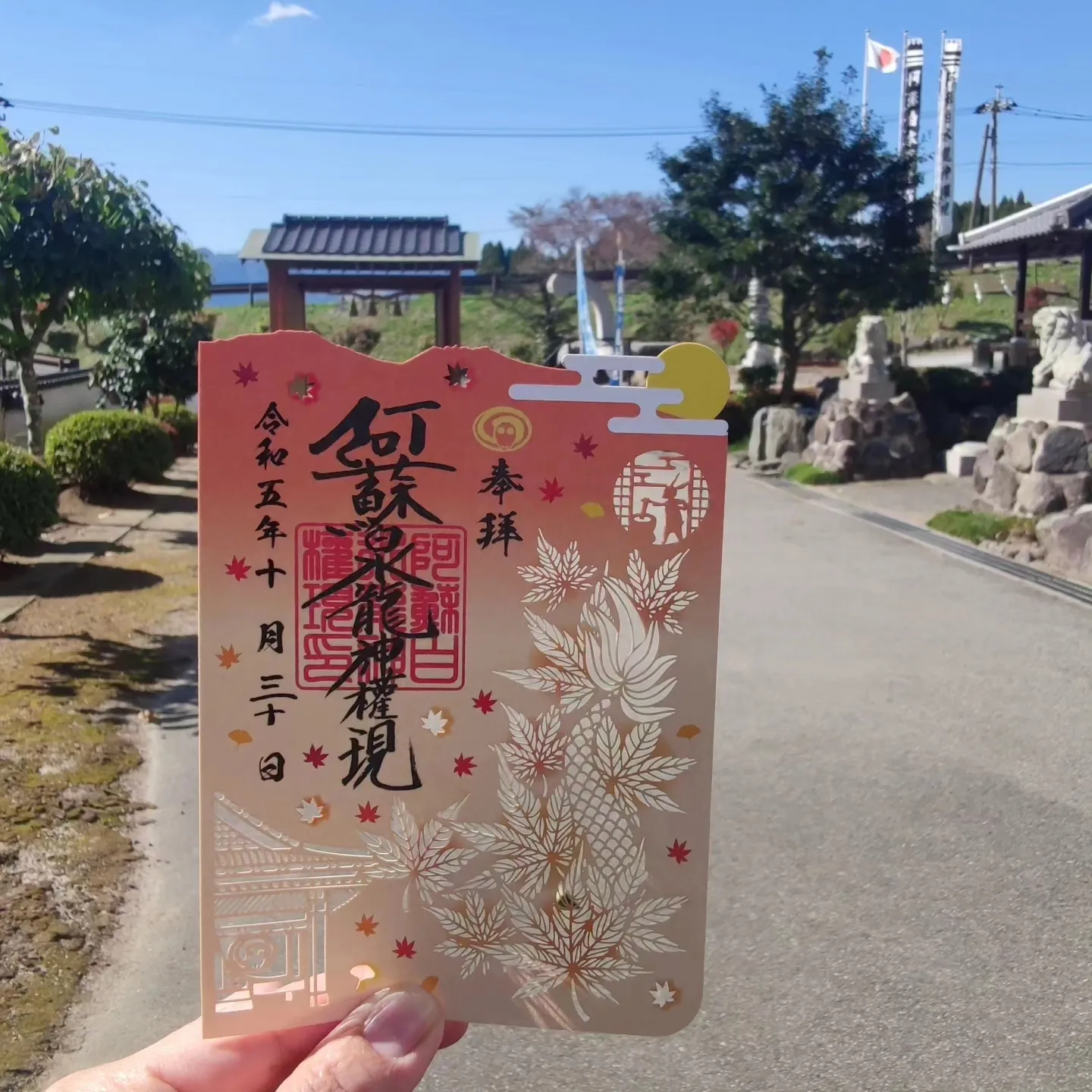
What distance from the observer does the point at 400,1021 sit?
4.06 ft

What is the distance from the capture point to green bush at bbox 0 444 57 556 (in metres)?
7.03

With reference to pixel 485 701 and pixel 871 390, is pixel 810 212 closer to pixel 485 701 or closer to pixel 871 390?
pixel 871 390

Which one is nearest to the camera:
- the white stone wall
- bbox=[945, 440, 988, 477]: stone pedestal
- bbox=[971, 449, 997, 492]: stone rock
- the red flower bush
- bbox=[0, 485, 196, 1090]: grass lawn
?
bbox=[0, 485, 196, 1090]: grass lawn

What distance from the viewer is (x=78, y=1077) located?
1359 mm

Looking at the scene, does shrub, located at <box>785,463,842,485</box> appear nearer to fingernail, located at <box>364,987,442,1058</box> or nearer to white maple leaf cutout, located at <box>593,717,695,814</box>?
white maple leaf cutout, located at <box>593,717,695,814</box>

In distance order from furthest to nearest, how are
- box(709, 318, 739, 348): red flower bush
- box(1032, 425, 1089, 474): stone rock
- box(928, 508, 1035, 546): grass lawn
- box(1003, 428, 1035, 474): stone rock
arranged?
box(709, 318, 739, 348): red flower bush < box(1003, 428, 1035, 474): stone rock < box(1032, 425, 1089, 474): stone rock < box(928, 508, 1035, 546): grass lawn

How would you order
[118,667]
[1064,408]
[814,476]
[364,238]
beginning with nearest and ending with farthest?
[118,667] < [1064,408] < [364,238] < [814,476]

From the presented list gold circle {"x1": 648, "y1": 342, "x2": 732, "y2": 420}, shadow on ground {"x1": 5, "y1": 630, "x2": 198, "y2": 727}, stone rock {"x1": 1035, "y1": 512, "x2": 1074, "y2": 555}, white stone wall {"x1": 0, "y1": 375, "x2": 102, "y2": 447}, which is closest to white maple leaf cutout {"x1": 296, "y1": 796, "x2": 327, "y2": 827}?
gold circle {"x1": 648, "y1": 342, "x2": 732, "y2": 420}

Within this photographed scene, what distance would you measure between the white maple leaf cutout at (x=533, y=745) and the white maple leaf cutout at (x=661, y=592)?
0.16 m

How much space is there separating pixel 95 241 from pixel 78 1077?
23.0ft

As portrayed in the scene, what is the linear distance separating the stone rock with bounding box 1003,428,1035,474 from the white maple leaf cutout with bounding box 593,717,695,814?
30.9 ft

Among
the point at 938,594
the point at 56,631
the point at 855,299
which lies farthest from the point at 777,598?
the point at 855,299

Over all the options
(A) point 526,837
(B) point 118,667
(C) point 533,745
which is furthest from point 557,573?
(B) point 118,667

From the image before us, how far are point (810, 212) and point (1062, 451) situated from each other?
23.9ft
